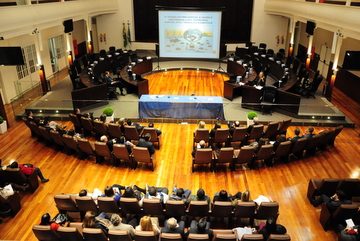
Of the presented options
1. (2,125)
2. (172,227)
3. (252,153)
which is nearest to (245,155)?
(252,153)

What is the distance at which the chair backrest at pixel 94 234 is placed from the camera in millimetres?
4853

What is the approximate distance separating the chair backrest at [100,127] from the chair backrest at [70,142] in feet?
3.55

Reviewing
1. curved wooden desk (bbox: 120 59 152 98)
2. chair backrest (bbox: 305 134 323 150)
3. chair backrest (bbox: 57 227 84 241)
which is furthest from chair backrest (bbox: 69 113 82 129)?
chair backrest (bbox: 305 134 323 150)

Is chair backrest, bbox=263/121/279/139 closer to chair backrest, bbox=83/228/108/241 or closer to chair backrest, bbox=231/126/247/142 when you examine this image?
chair backrest, bbox=231/126/247/142

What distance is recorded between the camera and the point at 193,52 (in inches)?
621

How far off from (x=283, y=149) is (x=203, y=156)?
2180mm

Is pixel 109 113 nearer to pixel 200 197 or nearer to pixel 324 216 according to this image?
pixel 200 197

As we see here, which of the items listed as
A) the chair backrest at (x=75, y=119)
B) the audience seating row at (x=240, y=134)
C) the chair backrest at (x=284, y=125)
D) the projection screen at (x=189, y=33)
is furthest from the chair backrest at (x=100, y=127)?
the projection screen at (x=189, y=33)

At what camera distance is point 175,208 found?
18.8 feet

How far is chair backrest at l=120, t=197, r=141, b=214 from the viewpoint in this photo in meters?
5.70

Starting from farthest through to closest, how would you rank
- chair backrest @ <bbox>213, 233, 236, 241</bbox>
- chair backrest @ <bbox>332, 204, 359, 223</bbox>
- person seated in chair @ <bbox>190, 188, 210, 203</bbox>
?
person seated in chair @ <bbox>190, 188, 210, 203</bbox> < chair backrest @ <bbox>332, 204, 359, 223</bbox> < chair backrest @ <bbox>213, 233, 236, 241</bbox>

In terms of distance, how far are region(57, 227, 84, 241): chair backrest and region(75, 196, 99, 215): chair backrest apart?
88cm

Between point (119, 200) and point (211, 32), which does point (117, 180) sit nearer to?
point (119, 200)

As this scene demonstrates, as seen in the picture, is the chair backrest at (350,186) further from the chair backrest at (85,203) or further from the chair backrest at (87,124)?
the chair backrest at (87,124)
